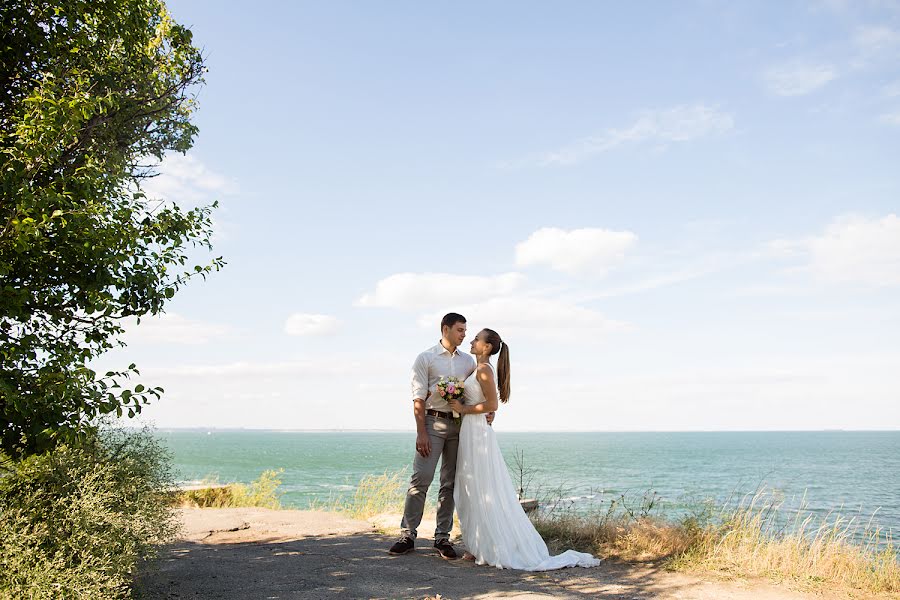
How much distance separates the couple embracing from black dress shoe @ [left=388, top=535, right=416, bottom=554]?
0.01 meters

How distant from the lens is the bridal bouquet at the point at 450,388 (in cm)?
781

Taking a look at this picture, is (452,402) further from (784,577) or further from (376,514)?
(376,514)

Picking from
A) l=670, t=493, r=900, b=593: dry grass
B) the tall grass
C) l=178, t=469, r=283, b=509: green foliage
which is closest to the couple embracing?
l=670, t=493, r=900, b=593: dry grass

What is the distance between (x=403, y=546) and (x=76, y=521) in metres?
3.87

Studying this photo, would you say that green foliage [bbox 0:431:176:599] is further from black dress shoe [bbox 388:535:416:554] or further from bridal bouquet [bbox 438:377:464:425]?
bridal bouquet [bbox 438:377:464:425]

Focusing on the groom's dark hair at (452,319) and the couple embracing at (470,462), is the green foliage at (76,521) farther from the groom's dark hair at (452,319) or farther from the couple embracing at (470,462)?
the groom's dark hair at (452,319)

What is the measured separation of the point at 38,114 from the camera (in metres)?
5.11

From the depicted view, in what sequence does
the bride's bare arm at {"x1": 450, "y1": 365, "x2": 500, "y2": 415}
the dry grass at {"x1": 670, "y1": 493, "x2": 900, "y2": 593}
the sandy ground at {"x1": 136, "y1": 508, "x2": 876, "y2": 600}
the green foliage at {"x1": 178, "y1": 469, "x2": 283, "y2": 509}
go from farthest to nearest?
the green foliage at {"x1": 178, "y1": 469, "x2": 283, "y2": 509}, the bride's bare arm at {"x1": 450, "y1": 365, "x2": 500, "y2": 415}, the dry grass at {"x1": 670, "y1": 493, "x2": 900, "y2": 593}, the sandy ground at {"x1": 136, "y1": 508, "x2": 876, "y2": 600}

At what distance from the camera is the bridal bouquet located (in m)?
7.81

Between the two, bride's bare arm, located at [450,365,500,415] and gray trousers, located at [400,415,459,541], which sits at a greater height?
bride's bare arm, located at [450,365,500,415]

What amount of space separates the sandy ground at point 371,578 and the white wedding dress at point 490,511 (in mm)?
180

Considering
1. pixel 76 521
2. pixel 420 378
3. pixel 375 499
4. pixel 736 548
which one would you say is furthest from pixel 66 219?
pixel 375 499

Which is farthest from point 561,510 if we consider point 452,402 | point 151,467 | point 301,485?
point 301,485

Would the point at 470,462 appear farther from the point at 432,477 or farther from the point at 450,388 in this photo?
the point at 450,388
